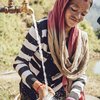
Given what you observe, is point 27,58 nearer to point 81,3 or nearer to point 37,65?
point 37,65

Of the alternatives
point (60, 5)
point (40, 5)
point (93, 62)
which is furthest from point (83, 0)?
point (40, 5)

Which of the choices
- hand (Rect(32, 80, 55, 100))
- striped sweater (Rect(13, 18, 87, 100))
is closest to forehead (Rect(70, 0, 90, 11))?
striped sweater (Rect(13, 18, 87, 100))

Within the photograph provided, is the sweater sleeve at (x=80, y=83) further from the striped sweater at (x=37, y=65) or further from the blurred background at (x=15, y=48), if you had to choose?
the blurred background at (x=15, y=48)

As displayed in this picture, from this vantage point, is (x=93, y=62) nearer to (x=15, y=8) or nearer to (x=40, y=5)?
(x=40, y=5)

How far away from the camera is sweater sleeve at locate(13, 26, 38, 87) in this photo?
2.66 metres

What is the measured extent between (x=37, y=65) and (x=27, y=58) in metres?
0.12

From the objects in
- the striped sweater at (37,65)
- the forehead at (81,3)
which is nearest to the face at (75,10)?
the forehead at (81,3)

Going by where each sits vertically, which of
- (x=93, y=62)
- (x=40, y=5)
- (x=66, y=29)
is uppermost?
(x=66, y=29)

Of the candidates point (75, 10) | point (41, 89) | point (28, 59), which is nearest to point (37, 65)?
point (28, 59)

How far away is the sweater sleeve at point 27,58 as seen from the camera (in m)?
2.66

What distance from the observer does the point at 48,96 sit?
2512 mm

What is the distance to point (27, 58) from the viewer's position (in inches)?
107

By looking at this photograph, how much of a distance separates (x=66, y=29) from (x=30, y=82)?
0.44 m

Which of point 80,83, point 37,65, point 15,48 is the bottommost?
point 15,48
